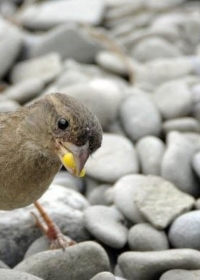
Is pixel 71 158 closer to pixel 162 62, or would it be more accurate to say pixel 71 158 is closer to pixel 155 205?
pixel 155 205

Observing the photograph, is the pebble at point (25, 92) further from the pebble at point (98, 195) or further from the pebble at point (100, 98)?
the pebble at point (98, 195)

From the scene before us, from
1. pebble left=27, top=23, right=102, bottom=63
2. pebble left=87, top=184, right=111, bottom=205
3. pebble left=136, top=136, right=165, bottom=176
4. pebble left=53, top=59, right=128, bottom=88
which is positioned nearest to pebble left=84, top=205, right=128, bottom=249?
pebble left=87, top=184, right=111, bottom=205

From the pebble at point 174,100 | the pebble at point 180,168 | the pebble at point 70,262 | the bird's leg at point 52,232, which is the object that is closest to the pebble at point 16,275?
the pebble at point 70,262

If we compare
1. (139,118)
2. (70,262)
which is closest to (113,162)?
(139,118)

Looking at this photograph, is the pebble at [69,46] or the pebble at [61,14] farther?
the pebble at [61,14]

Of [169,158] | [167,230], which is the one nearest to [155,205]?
[167,230]

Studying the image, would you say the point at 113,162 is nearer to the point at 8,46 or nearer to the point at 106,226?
the point at 106,226
